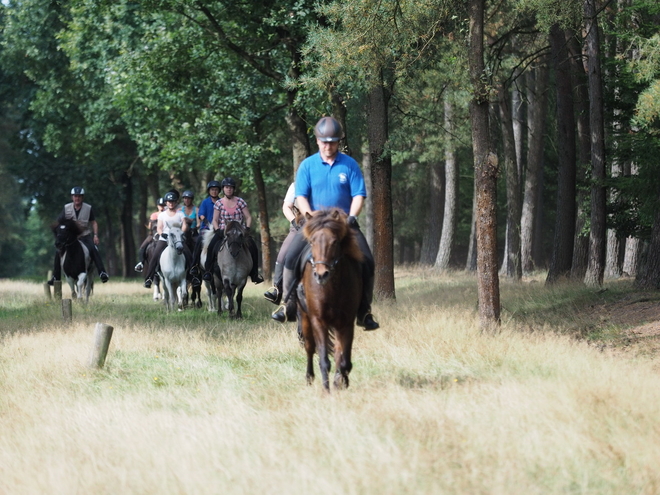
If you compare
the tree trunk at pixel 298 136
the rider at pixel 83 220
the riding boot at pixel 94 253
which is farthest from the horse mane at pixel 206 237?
the tree trunk at pixel 298 136

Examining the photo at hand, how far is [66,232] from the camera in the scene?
71.1ft

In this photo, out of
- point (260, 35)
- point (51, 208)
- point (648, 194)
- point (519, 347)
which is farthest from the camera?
point (51, 208)

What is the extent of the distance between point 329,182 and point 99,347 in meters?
3.77

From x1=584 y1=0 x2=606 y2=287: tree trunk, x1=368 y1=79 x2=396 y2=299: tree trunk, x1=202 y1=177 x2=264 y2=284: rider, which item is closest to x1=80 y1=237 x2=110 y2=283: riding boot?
x1=202 y1=177 x2=264 y2=284: rider

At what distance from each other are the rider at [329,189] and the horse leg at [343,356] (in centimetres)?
55

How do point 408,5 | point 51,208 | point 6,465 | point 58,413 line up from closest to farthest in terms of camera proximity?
point 6,465
point 58,413
point 408,5
point 51,208

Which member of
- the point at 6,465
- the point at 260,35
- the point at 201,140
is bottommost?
the point at 6,465

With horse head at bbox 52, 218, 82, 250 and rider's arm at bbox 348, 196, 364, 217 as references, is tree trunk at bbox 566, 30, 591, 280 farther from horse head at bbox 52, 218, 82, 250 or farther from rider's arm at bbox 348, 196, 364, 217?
rider's arm at bbox 348, 196, 364, 217

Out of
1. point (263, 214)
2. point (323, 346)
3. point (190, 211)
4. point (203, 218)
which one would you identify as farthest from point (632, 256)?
point (323, 346)

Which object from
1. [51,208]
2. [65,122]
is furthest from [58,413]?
[51,208]

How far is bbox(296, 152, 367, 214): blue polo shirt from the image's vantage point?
996cm

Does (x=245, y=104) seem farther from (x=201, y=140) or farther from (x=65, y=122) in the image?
(x=65, y=122)

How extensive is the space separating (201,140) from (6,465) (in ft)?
75.1

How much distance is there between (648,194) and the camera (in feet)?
61.3
